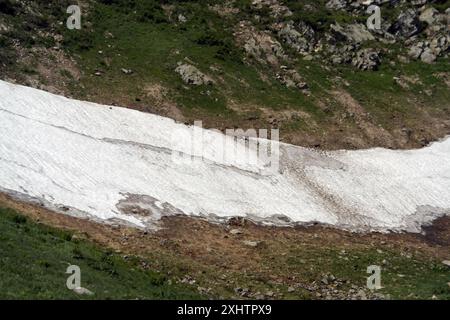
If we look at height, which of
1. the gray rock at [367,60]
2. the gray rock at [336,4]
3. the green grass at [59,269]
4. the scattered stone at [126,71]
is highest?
the gray rock at [336,4]

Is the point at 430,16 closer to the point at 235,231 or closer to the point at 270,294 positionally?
the point at 235,231

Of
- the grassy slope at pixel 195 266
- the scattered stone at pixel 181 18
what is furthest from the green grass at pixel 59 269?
the scattered stone at pixel 181 18

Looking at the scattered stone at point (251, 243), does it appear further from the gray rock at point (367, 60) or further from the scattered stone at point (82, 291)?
the gray rock at point (367, 60)

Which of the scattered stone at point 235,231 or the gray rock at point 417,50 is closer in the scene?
the scattered stone at point 235,231

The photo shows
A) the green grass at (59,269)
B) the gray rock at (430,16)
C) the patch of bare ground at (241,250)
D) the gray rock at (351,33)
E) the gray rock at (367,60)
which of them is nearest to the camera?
the green grass at (59,269)

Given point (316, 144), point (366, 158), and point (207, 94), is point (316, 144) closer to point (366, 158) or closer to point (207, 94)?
point (366, 158)

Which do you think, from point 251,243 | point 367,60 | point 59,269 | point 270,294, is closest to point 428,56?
point 367,60
